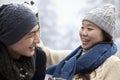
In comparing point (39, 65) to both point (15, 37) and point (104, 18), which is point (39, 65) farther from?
point (104, 18)

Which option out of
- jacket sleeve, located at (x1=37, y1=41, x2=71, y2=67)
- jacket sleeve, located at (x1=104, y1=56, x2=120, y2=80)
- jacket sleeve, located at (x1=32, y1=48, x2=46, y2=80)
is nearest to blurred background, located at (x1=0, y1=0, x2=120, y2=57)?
jacket sleeve, located at (x1=37, y1=41, x2=71, y2=67)

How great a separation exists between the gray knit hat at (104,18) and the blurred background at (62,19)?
1534mm

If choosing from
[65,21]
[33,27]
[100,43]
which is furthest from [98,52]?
[65,21]

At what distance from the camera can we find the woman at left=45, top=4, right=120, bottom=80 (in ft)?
7.84

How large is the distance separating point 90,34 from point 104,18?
0.52 feet

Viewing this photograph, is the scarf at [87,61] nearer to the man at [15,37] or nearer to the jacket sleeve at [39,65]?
the jacket sleeve at [39,65]

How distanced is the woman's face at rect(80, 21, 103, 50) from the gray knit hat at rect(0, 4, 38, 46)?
71cm

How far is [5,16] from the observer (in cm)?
173

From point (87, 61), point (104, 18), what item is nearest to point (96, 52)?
point (87, 61)

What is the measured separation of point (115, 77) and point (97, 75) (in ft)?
0.41

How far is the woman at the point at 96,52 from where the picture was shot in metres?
2.39

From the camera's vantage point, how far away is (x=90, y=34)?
7.90 feet

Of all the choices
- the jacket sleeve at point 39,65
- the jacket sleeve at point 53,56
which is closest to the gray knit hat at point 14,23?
the jacket sleeve at point 39,65

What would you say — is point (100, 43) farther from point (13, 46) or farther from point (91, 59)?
point (13, 46)
